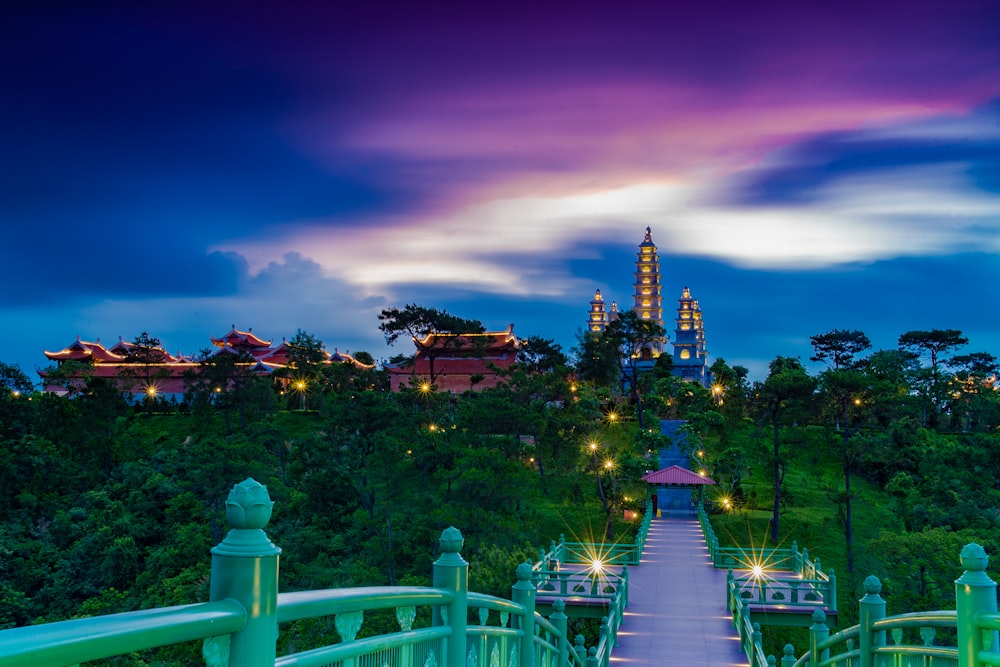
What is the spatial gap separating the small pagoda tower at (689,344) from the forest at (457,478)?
16.2 meters

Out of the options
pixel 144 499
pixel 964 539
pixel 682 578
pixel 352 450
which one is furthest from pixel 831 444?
→ pixel 144 499

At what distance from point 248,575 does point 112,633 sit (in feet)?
1.41

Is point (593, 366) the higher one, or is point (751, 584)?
point (593, 366)

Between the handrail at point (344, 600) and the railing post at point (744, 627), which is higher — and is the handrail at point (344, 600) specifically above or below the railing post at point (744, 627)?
above

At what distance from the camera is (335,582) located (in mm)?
24750

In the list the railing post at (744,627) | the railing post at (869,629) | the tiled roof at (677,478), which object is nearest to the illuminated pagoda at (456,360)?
the tiled roof at (677,478)

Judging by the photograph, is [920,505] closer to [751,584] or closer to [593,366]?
[751,584]

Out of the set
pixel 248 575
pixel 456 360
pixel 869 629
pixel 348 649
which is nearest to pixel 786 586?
pixel 869 629

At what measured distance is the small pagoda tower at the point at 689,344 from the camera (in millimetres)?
65875

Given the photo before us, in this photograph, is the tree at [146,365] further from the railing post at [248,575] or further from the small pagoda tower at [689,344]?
the railing post at [248,575]

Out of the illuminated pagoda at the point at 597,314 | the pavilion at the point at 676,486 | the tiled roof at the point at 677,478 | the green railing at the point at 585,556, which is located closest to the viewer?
the green railing at the point at 585,556

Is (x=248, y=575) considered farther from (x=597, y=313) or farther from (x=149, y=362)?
(x=597, y=313)

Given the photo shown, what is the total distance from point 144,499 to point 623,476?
18.2 m

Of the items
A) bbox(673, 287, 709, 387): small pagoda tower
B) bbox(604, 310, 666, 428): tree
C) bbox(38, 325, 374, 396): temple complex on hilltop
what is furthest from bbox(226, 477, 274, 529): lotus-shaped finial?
bbox(673, 287, 709, 387): small pagoda tower
